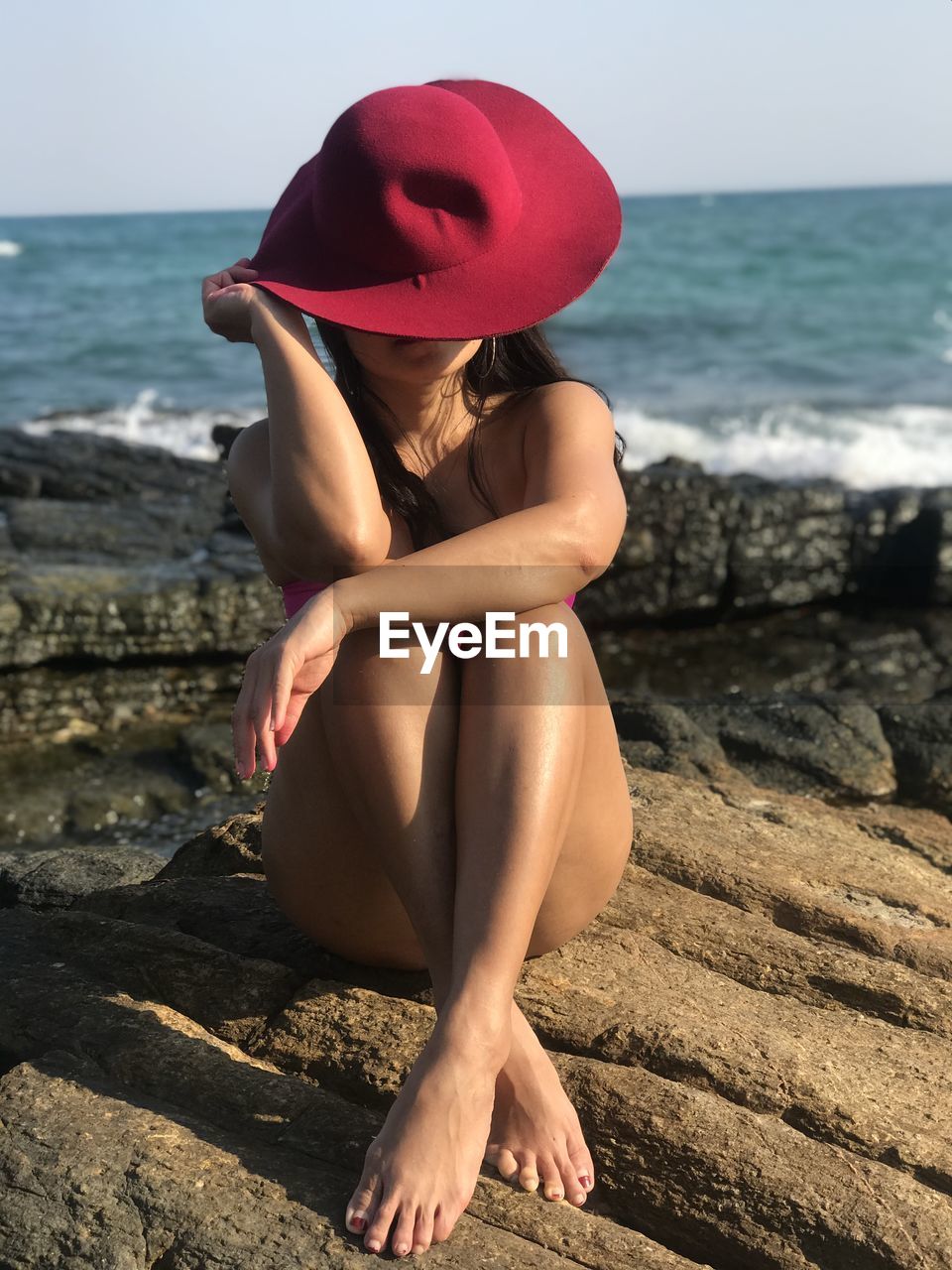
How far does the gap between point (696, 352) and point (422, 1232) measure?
2252cm

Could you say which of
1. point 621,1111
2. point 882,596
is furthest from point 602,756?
point 882,596

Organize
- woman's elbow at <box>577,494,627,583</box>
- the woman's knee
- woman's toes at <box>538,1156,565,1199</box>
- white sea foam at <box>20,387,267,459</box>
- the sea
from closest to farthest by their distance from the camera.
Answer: woman's toes at <box>538,1156,565,1199</box> < the woman's knee < woman's elbow at <box>577,494,627,583</box> < the sea < white sea foam at <box>20,387,267,459</box>

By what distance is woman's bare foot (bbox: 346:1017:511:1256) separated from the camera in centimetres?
186

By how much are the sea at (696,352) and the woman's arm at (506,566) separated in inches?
95.8

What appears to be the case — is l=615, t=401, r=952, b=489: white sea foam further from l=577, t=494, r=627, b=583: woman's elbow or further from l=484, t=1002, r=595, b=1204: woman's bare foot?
l=484, t=1002, r=595, b=1204: woman's bare foot

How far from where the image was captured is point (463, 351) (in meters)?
2.38

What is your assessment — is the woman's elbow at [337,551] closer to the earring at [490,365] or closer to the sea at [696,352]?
the earring at [490,365]

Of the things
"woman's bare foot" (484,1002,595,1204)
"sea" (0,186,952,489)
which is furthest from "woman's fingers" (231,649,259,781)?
"sea" (0,186,952,489)

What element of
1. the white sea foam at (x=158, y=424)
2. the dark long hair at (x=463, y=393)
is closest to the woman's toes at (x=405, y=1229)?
the dark long hair at (x=463, y=393)

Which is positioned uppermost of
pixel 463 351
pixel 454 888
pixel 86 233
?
pixel 463 351

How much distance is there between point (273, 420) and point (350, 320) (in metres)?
0.21

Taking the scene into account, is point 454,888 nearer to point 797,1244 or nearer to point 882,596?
point 797,1244

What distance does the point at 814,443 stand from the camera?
1609cm

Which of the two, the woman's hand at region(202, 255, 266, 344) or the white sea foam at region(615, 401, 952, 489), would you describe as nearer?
the woman's hand at region(202, 255, 266, 344)
